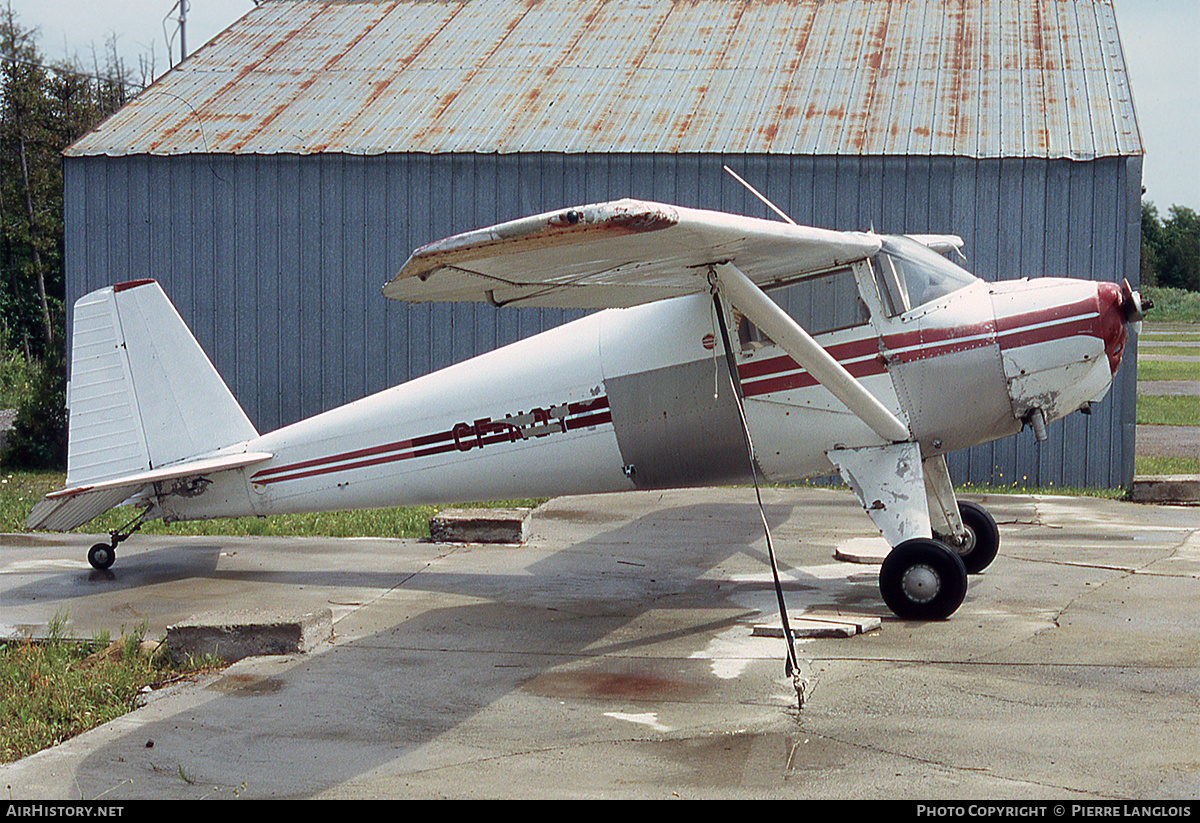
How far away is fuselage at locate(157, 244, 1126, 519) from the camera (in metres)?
8.27

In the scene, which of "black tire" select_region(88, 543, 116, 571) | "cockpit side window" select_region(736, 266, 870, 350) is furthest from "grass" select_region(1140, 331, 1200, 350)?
"black tire" select_region(88, 543, 116, 571)

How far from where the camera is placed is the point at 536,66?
1889cm

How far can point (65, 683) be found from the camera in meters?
6.71

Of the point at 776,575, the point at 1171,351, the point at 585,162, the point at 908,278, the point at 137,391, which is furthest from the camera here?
the point at 1171,351

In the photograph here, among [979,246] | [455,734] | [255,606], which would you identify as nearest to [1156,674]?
[455,734]

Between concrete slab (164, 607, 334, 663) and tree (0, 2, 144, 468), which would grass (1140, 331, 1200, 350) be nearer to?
tree (0, 2, 144, 468)

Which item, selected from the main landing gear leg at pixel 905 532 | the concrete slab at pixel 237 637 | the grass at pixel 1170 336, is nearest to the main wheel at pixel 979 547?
the main landing gear leg at pixel 905 532

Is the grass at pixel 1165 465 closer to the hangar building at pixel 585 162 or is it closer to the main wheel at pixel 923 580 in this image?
the hangar building at pixel 585 162

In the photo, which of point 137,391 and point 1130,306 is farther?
point 137,391

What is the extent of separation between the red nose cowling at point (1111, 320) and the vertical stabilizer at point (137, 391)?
6.70 m

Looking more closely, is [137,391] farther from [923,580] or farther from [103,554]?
[923,580]

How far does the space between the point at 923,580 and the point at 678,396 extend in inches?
85.2

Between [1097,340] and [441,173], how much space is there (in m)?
10.7

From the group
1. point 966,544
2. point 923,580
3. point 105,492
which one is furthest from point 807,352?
point 105,492
